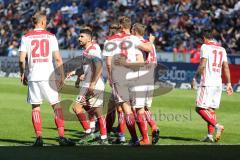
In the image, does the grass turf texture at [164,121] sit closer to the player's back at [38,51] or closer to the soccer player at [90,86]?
the soccer player at [90,86]

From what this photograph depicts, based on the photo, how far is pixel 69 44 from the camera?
36.1 metres

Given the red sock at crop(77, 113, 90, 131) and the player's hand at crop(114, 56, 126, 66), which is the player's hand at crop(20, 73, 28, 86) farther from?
the player's hand at crop(114, 56, 126, 66)

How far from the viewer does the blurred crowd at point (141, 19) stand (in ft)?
99.6

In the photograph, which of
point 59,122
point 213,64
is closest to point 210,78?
point 213,64

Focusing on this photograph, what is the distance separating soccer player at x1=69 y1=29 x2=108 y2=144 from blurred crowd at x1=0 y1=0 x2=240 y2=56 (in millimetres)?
16610

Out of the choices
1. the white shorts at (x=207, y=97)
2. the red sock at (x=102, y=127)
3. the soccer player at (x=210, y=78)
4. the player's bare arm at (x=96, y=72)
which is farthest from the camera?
the white shorts at (x=207, y=97)

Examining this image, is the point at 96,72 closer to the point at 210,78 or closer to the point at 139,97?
the point at 139,97

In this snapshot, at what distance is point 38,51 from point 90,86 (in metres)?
1.17

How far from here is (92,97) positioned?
39.8 ft

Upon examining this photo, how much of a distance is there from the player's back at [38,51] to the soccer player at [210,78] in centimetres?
302

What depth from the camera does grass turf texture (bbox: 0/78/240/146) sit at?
12938 mm

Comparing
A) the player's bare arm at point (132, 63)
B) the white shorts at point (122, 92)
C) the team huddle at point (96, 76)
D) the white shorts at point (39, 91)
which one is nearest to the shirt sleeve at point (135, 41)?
the team huddle at point (96, 76)
